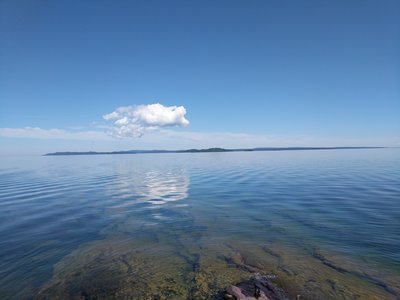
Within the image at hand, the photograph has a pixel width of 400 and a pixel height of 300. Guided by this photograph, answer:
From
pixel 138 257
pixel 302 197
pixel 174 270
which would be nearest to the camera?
pixel 174 270

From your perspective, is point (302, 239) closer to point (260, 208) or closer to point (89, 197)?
point (260, 208)

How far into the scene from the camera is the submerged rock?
824cm

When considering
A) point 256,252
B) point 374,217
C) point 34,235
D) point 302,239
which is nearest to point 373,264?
point 302,239

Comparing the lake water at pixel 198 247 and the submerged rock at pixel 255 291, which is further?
the lake water at pixel 198 247

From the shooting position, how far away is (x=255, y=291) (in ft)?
27.5

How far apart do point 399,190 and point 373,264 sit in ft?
78.2

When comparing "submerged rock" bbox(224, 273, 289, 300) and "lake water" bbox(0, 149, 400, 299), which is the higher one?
"submerged rock" bbox(224, 273, 289, 300)

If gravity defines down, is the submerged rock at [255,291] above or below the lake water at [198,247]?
above

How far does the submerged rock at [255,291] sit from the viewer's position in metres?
8.24

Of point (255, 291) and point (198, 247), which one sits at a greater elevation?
point (255, 291)

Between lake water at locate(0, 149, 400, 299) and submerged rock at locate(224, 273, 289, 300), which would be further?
lake water at locate(0, 149, 400, 299)

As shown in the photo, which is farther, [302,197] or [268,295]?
[302,197]

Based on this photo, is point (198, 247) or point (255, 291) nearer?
point (255, 291)

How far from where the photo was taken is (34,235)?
1625 cm
